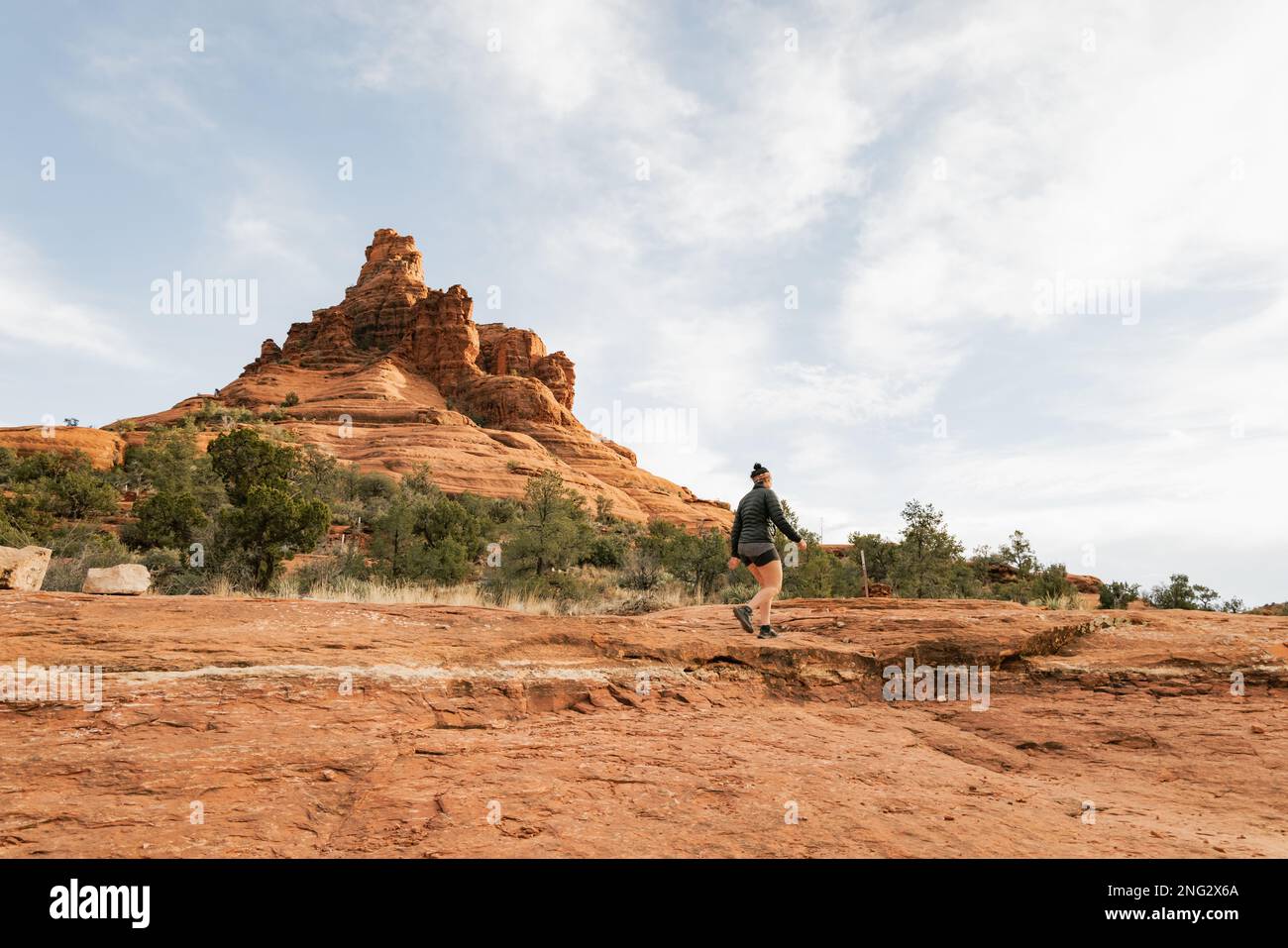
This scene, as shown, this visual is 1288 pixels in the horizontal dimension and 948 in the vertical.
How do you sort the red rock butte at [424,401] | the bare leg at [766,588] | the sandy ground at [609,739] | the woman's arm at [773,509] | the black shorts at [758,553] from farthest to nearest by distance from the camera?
the red rock butte at [424,401] → the woman's arm at [773,509] → the black shorts at [758,553] → the bare leg at [766,588] → the sandy ground at [609,739]

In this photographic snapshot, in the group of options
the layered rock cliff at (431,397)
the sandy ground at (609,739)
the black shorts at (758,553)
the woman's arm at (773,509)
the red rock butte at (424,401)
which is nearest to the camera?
the sandy ground at (609,739)

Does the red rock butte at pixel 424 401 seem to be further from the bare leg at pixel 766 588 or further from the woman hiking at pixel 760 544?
the bare leg at pixel 766 588

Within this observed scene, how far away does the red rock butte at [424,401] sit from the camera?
57531 mm

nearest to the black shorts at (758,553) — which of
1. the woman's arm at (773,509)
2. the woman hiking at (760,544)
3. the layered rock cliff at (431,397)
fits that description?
the woman hiking at (760,544)

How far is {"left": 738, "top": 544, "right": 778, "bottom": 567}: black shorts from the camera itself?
28.5ft

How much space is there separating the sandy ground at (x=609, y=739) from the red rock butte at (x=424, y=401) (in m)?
47.7

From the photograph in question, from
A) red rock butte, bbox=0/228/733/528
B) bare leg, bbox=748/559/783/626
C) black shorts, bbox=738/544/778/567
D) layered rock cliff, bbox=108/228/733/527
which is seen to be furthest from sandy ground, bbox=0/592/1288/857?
layered rock cliff, bbox=108/228/733/527

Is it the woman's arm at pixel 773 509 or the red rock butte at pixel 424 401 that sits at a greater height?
the red rock butte at pixel 424 401

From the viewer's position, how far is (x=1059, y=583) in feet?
93.4

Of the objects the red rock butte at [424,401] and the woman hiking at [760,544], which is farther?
the red rock butte at [424,401]

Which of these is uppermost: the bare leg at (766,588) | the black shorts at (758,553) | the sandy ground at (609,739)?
the black shorts at (758,553)

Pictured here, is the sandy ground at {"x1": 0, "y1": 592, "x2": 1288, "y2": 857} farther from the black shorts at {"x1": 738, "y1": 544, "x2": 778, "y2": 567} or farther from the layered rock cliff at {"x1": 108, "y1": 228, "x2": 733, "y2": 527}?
the layered rock cliff at {"x1": 108, "y1": 228, "x2": 733, "y2": 527}
